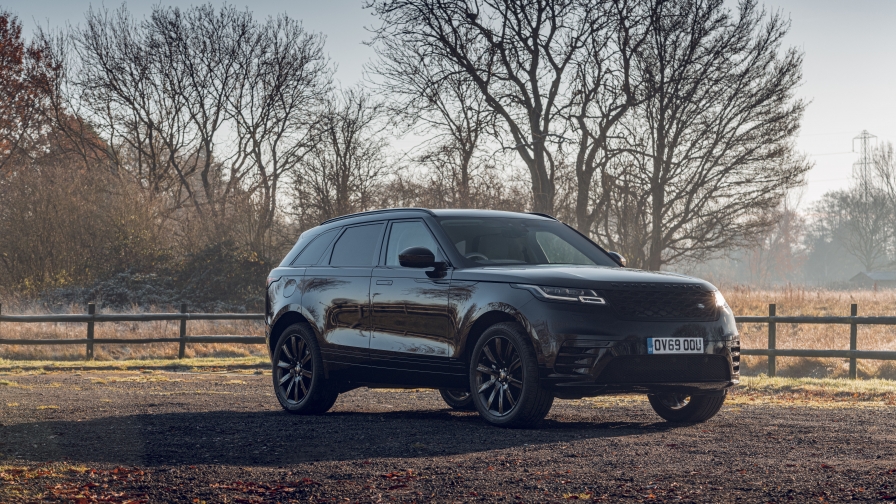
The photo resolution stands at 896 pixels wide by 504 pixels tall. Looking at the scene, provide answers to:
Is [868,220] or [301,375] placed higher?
[868,220]

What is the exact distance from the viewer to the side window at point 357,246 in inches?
363

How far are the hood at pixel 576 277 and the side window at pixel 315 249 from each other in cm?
212

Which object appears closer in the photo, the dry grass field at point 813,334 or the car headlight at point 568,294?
the car headlight at point 568,294

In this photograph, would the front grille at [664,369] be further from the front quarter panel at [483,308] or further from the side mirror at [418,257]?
the side mirror at [418,257]

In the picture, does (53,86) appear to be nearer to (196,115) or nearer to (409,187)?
(196,115)

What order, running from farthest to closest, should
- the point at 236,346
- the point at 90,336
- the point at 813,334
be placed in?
the point at 813,334 → the point at 236,346 → the point at 90,336

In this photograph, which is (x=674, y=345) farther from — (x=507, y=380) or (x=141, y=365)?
(x=141, y=365)

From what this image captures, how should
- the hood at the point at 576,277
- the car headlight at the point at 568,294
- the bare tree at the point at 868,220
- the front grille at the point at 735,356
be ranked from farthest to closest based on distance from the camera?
the bare tree at the point at 868,220
the front grille at the point at 735,356
the hood at the point at 576,277
the car headlight at the point at 568,294

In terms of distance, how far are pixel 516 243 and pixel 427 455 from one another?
112 inches

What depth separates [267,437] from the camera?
24.2 feet

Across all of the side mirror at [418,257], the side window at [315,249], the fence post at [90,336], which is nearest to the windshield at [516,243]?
the side mirror at [418,257]

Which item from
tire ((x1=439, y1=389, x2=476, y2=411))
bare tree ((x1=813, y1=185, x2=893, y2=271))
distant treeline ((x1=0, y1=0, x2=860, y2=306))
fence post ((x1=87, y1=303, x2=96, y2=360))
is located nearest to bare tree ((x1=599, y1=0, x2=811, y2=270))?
distant treeline ((x1=0, y1=0, x2=860, y2=306))

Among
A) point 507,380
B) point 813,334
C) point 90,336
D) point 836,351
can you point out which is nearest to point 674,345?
point 507,380

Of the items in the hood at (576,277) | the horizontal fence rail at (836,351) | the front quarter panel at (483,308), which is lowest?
the horizontal fence rail at (836,351)
